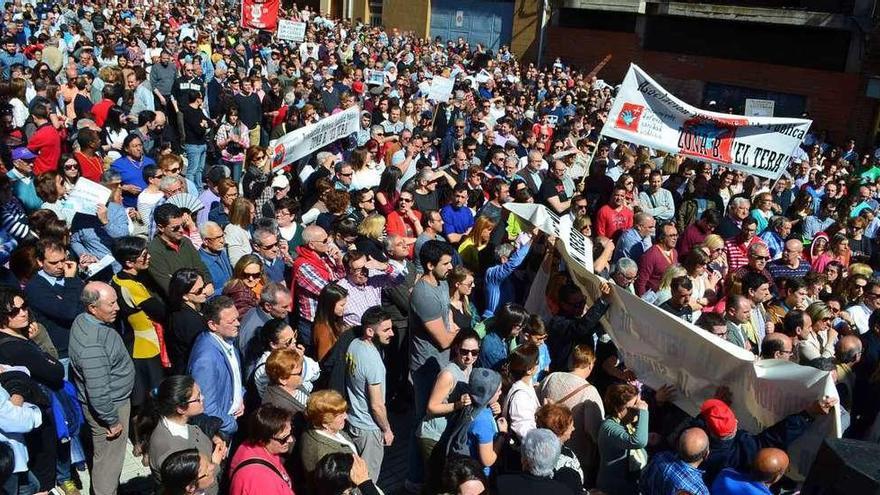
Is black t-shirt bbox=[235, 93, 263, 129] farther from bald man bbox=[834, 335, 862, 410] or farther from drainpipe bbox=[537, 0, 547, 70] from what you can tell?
drainpipe bbox=[537, 0, 547, 70]

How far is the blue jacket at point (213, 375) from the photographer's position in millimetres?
4410

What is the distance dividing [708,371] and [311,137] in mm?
5388

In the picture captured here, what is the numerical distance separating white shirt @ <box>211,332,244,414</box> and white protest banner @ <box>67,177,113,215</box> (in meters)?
2.48

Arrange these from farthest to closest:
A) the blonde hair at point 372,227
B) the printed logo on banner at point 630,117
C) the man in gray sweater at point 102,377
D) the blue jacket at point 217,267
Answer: the printed logo on banner at point 630,117, the blonde hair at point 372,227, the blue jacket at point 217,267, the man in gray sweater at point 102,377

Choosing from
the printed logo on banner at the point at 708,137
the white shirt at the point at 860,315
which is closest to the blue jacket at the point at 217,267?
the white shirt at the point at 860,315

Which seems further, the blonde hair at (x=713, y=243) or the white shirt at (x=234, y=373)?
the blonde hair at (x=713, y=243)

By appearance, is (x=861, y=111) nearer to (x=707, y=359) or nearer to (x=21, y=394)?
(x=707, y=359)

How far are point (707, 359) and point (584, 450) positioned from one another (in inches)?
35.5

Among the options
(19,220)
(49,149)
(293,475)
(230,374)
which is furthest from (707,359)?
(49,149)

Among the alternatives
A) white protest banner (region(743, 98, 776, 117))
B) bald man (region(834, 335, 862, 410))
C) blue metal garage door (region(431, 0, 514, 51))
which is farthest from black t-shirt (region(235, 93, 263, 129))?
blue metal garage door (region(431, 0, 514, 51))

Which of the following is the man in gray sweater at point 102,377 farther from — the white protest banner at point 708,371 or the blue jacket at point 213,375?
the white protest banner at point 708,371

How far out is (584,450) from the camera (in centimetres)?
467

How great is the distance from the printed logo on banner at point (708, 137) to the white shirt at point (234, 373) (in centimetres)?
649

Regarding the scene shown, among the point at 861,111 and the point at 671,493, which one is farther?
the point at 861,111
